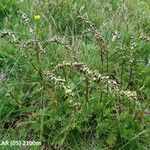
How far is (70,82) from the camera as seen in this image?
11.7 feet

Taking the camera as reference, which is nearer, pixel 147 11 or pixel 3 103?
pixel 3 103

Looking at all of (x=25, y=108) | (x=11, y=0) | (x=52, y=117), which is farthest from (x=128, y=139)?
(x=11, y=0)

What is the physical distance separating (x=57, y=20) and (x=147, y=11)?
1077 millimetres

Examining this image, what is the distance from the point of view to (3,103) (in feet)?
→ 11.1

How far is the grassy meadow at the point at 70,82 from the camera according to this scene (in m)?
3.17

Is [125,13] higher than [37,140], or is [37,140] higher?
[125,13]

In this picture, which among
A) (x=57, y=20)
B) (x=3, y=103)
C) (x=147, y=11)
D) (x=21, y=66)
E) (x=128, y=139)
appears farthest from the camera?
(x=147, y=11)

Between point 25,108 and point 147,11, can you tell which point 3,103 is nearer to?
point 25,108

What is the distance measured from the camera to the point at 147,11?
16.2 feet

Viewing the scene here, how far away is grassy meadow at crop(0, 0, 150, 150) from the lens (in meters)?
3.17

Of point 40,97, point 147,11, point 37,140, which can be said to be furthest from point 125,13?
point 37,140

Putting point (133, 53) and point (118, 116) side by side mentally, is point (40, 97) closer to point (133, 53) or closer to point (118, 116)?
point (118, 116)

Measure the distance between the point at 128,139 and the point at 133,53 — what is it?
38.2 inches

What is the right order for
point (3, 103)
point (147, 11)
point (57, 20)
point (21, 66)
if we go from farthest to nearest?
point (147, 11) < point (57, 20) < point (21, 66) < point (3, 103)
